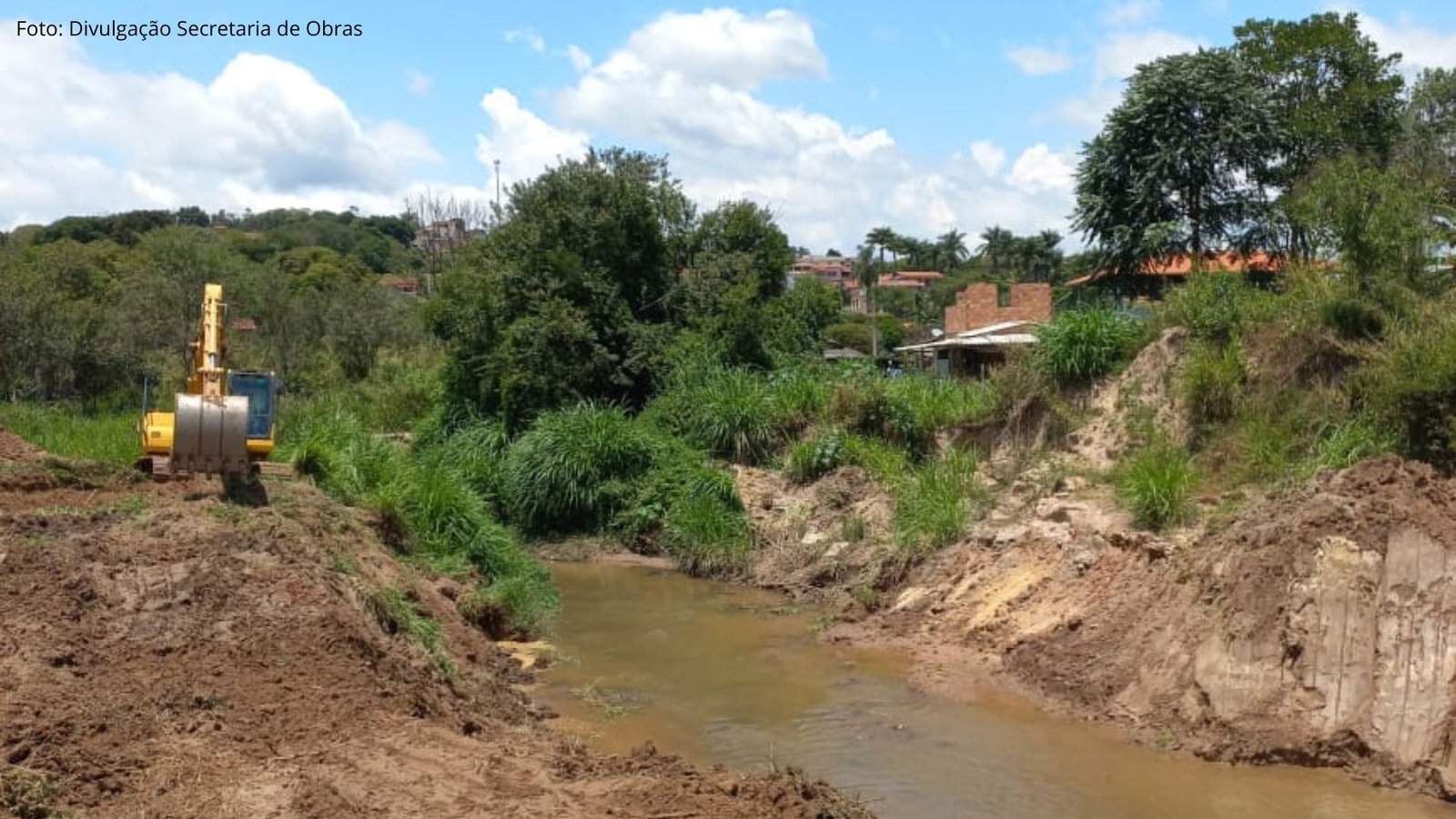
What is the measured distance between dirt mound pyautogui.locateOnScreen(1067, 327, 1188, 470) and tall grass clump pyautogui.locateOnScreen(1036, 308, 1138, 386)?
335mm

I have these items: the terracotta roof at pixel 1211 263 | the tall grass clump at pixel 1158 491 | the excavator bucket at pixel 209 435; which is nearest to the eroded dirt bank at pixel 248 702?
the excavator bucket at pixel 209 435

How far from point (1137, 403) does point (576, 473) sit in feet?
27.2

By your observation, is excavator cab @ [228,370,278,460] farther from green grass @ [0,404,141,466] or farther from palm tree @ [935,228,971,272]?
palm tree @ [935,228,971,272]

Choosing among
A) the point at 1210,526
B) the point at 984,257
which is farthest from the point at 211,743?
the point at 984,257

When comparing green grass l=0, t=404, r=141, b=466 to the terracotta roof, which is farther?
the terracotta roof

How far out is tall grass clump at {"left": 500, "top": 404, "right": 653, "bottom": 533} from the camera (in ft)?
64.1

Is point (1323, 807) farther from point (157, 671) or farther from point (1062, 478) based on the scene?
point (157, 671)

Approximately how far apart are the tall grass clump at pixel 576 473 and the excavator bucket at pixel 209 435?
9070 mm

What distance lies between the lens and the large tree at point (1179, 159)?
81.8 feet

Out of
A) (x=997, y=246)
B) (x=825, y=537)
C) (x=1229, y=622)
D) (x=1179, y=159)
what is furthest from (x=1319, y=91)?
(x=997, y=246)

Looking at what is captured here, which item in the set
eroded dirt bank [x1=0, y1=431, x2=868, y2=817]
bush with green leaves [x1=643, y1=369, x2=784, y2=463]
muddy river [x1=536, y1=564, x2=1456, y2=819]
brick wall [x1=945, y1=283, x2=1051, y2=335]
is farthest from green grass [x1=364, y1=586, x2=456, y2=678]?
brick wall [x1=945, y1=283, x2=1051, y2=335]

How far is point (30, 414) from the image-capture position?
18984 millimetres

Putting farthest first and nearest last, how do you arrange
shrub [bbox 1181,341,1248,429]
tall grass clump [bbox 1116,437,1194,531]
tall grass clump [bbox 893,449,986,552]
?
tall grass clump [bbox 893,449,986,552], shrub [bbox 1181,341,1248,429], tall grass clump [bbox 1116,437,1194,531]

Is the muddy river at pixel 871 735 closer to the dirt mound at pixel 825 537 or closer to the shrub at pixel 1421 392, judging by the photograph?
the dirt mound at pixel 825 537
